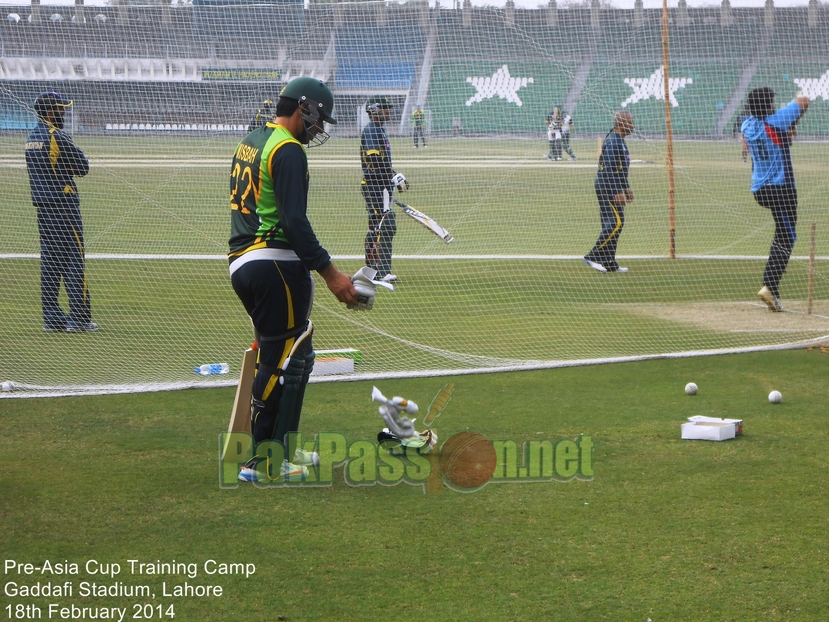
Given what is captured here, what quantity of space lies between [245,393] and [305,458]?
1.68ft

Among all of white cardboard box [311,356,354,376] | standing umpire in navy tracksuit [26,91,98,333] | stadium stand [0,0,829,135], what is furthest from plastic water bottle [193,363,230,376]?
stadium stand [0,0,829,135]

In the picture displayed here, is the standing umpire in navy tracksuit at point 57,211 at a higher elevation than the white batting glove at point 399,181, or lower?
lower

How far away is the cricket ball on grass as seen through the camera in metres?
4.97

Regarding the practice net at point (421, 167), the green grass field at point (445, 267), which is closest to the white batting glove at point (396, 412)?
the practice net at point (421, 167)

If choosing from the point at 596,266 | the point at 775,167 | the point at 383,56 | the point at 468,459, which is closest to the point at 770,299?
the point at 775,167

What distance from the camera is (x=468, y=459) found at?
17.3 feet

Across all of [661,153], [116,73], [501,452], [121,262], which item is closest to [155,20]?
[116,73]

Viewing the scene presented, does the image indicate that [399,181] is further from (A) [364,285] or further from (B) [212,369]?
(A) [364,285]

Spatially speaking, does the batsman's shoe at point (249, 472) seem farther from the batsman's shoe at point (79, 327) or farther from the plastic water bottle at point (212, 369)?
the batsman's shoe at point (79, 327)

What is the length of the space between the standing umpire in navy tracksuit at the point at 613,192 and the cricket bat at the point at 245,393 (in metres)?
8.41

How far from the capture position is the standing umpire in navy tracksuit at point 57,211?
28.3 feet

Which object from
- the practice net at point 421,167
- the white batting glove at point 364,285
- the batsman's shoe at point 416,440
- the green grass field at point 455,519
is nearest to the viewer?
the green grass field at point 455,519

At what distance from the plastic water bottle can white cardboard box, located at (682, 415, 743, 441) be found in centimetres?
353

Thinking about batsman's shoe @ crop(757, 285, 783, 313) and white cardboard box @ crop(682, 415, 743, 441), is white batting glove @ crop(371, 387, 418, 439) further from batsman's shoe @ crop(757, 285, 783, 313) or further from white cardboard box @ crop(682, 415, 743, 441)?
batsman's shoe @ crop(757, 285, 783, 313)
